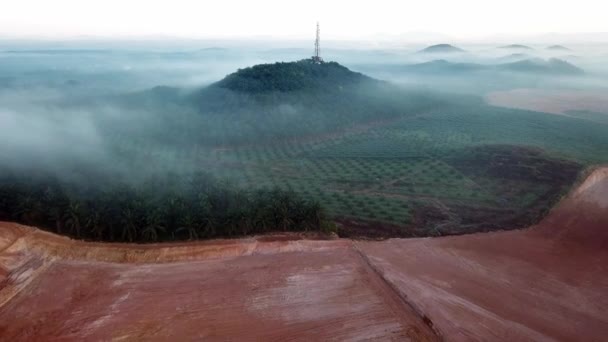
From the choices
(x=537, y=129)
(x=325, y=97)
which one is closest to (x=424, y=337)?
(x=537, y=129)

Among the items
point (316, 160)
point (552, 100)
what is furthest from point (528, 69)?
point (316, 160)

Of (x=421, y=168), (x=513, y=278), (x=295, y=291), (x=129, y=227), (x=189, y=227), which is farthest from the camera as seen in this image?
(x=421, y=168)

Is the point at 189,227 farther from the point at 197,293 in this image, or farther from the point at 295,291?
the point at 295,291

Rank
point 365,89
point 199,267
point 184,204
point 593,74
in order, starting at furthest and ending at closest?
point 593,74 < point 365,89 < point 184,204 < point 199,267

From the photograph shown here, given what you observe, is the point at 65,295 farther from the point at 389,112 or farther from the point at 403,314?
the point at 389,112

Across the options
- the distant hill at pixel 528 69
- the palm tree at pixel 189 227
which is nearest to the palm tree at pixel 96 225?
the palm tree at pixel 189 227

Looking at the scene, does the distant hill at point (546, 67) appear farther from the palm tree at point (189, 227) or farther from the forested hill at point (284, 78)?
the palm tree at point (189, 227)
